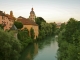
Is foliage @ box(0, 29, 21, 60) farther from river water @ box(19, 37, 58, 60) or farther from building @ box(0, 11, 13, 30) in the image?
building @ box(0, 11, 13, 30)

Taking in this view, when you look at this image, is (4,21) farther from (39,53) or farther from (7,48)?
(7,48)

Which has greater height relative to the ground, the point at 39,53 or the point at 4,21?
the point at 4,21

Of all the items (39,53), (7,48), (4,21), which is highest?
(4,21)

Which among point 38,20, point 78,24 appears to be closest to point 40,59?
point 78,24

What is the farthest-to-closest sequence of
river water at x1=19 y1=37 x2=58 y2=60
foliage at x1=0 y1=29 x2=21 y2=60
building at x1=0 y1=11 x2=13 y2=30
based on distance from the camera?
building at x1=0 y1=11 x2=13 y2=30
river water at x1=19 y1=37 x2=58 y2=60
foliage at x1=0 y1=29 x2=21 y2=60

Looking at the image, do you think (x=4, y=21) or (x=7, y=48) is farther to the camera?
(x=4, y=21)

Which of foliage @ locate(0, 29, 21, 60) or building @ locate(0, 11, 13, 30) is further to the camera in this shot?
building @ locate(0, 11, 13, 30)

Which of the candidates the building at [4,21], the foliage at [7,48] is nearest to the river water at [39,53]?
the foliage at [7,48]

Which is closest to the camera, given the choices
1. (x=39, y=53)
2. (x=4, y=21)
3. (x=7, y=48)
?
(x=7, y=48)

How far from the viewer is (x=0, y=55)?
64.8 ft

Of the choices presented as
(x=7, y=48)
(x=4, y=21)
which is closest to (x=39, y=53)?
(x=7, y=48)

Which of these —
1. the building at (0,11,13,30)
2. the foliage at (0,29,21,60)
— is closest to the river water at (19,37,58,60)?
the foliage at (0,29,21,60)

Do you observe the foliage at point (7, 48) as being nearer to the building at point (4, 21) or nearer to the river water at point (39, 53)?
the river water at point (39, 53)

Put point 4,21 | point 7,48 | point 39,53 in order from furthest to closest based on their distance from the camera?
point 4,21 → point 39,53 → point 7,48
